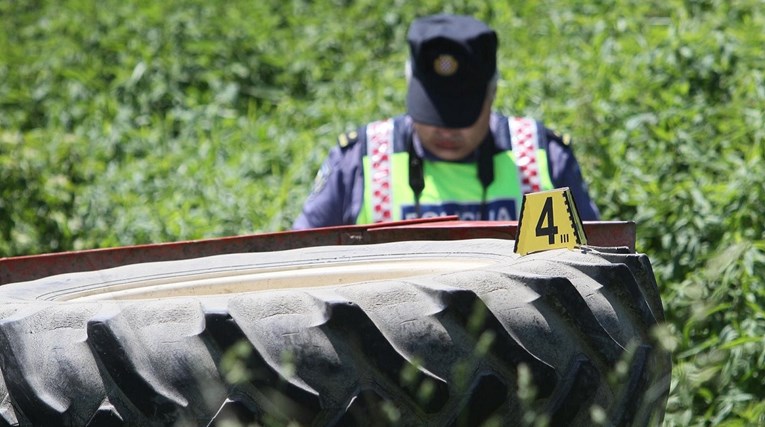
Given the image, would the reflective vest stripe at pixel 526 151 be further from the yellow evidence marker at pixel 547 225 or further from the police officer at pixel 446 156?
the yellow evidence marker at pixel 547 225

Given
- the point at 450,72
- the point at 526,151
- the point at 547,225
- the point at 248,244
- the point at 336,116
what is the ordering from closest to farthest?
1. the point at 547,225
2. the point at 248,244
3. the point at 526,151
4. the point at 450,72
5. the point at 336,116

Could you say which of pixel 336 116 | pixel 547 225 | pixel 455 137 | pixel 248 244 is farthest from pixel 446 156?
pixel 336 116

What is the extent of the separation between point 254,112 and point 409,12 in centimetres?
131

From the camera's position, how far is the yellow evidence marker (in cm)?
237

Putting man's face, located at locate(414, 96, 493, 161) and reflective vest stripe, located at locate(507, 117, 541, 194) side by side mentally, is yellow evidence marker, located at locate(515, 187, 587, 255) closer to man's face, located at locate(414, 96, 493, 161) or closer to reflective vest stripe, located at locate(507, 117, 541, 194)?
reflective vest stripe, located at locate(507, 117, 541, 194)

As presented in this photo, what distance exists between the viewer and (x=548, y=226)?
2.38m

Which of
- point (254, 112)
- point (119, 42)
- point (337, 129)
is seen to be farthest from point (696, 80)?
point (119, 42)

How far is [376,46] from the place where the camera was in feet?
Answer: 25.8

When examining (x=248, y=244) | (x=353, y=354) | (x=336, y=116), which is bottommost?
(x=336, y=116)

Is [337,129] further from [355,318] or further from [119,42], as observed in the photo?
[355,318]

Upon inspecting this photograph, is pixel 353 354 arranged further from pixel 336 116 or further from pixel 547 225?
pixel 336 116

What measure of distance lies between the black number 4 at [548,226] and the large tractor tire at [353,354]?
0.19 meters

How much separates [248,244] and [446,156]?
1296 mm

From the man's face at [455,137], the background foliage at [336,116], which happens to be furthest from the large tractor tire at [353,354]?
the man's face at [455,137]
